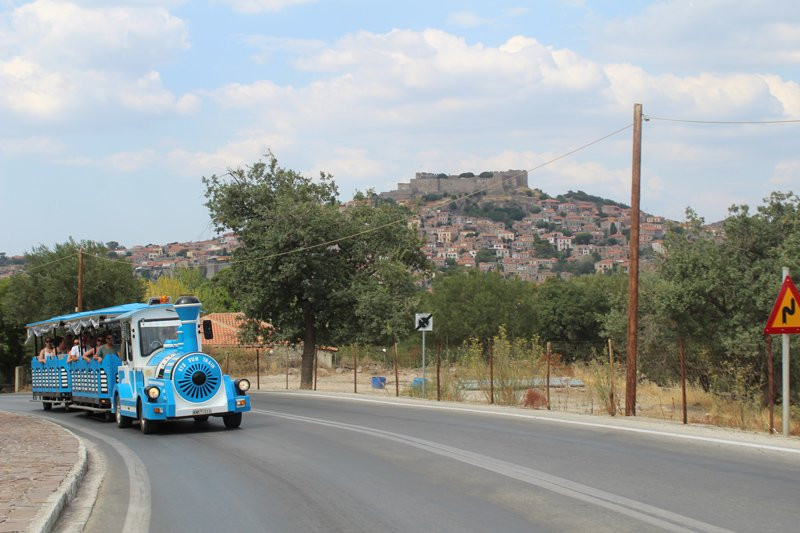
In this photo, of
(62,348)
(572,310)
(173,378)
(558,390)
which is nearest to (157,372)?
(173,378)

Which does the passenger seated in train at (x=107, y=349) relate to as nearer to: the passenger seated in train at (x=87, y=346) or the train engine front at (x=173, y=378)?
the passenger seated in train at (x=87, y=346)

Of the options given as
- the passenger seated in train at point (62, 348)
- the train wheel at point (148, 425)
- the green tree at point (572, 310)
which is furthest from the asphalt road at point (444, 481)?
the green tree at point (572, 310)

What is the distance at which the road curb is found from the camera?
8742 mm

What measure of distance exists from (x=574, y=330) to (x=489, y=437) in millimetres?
67271

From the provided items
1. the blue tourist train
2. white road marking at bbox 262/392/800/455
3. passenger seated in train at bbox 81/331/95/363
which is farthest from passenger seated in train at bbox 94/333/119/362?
white road marking at bbox 262/392/800/455

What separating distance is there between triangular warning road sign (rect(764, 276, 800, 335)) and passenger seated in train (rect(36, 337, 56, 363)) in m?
22.7

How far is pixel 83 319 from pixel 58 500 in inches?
662

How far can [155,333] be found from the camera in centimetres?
2145

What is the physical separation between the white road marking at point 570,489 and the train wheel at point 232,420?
4495mm

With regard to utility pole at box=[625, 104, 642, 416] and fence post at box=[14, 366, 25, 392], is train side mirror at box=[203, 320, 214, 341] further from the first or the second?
fence post at box=[14, 366, 25, 392]

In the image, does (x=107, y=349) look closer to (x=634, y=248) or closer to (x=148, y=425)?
(x=148, y=425)

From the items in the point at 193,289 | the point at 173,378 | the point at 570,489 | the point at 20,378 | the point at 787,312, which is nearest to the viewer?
the point at 570,489

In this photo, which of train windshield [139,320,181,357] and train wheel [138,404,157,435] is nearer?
train wheel [138,404,157,435]

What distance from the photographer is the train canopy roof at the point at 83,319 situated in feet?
76.2
